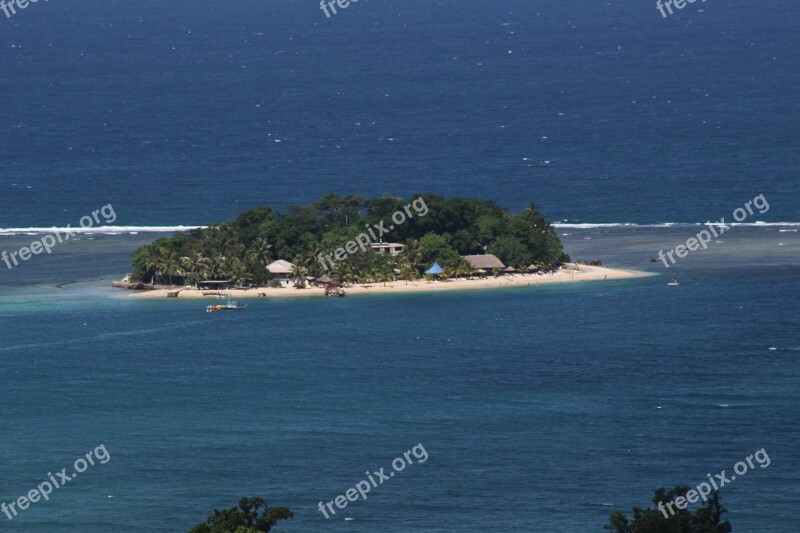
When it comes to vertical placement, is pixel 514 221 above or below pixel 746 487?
above

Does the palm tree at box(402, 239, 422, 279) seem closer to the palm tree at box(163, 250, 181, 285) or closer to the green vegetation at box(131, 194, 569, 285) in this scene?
the green vegetation at box(131, 194, 569, 285)

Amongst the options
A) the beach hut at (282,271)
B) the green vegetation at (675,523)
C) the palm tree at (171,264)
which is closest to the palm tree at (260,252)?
the beach hut at (282,271)

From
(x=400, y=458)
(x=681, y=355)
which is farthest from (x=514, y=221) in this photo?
(x=400, y=458)

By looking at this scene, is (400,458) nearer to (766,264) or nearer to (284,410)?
(284,410)

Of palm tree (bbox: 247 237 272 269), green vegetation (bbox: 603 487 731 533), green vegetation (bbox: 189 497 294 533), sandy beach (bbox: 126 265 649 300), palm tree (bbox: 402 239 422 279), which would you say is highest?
palm tree (bbox: 247 237 272 269)

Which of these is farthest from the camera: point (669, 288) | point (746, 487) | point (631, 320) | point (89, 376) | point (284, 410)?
point (669, 288)

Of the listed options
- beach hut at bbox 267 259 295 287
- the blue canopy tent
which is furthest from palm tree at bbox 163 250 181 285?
the blue canopy tent
